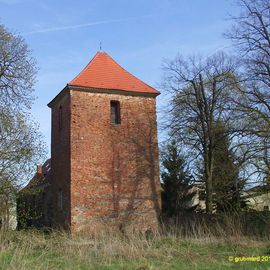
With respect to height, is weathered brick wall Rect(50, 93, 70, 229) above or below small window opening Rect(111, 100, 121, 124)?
below

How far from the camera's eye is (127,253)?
12.5m

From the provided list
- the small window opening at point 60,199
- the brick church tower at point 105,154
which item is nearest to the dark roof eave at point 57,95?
the brick church tower at point 105,154

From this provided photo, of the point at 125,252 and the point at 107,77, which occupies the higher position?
the point at 107,77

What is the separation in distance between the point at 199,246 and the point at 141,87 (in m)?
15.5

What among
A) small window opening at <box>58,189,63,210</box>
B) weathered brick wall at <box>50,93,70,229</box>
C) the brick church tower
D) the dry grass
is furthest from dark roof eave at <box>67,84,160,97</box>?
the dry grass

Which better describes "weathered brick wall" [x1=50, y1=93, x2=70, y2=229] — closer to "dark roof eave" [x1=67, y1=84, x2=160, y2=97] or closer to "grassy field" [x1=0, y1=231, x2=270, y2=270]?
"dark roof eave" [x1=67, y1=84, x2=160, y2=97]

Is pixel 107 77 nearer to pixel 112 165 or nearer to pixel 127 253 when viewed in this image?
pixel 112 165

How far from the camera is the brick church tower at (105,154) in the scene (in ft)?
84.9

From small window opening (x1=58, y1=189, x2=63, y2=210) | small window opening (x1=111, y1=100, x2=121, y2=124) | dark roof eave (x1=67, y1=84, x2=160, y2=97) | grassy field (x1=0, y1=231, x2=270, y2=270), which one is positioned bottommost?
grassy field (x1=0, y1=231, x2=270, y2=270)

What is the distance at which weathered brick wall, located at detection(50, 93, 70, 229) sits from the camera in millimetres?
26328

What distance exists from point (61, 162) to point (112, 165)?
3.40 m

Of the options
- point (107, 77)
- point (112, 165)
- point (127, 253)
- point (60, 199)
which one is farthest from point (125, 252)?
point (107, 77)

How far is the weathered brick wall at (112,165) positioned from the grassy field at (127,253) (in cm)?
929

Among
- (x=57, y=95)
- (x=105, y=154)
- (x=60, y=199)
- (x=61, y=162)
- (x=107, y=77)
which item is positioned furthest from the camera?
(x=57, y=95)
